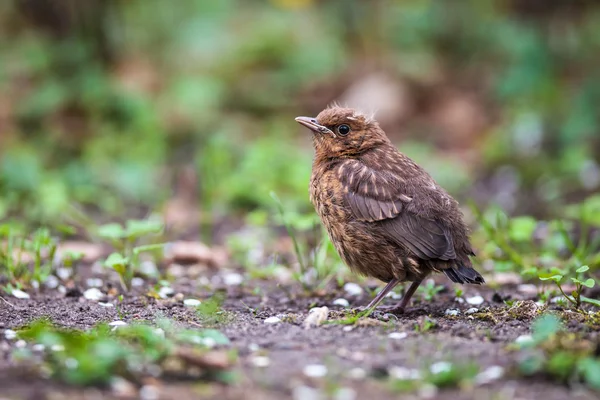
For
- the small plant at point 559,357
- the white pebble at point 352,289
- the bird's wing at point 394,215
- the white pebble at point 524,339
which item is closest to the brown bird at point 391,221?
the bird's wing at point 394,215

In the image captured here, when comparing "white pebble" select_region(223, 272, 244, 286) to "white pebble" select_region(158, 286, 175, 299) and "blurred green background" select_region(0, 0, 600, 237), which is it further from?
"blurred green background" select_region(0, 0, 600, 237)

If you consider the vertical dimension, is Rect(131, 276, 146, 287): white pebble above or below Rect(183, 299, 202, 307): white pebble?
below

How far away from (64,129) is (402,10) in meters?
5.85

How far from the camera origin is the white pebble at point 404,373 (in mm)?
3427

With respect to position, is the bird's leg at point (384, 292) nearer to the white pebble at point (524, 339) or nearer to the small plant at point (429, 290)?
the small plant at point (429, 290)

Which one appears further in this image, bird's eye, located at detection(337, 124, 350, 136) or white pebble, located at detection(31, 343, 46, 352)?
bird's eye, located at detection(337, 124, 350, 136)

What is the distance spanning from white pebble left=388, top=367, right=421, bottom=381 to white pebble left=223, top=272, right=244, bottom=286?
8.54 feet

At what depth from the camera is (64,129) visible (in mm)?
9734

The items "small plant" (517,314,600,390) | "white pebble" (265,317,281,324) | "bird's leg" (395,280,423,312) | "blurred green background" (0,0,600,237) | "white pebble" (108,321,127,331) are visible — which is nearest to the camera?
"small plant" (517,314,600,390)

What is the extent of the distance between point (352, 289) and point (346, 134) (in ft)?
3.49

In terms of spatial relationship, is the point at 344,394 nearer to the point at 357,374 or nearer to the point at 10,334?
the point at 357,374

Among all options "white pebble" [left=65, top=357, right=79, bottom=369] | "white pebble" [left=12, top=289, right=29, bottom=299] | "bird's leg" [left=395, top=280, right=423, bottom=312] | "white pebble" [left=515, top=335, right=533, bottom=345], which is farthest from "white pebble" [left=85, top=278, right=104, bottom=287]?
"white pebble" [left=515, top=335, right=533, bottom=345]

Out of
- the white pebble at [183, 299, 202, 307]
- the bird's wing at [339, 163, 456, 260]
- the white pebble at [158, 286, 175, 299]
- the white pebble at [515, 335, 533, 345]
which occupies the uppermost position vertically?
the bird's wing at [339, 163, 456, 260]

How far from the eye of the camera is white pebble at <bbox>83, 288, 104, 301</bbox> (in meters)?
5.22
